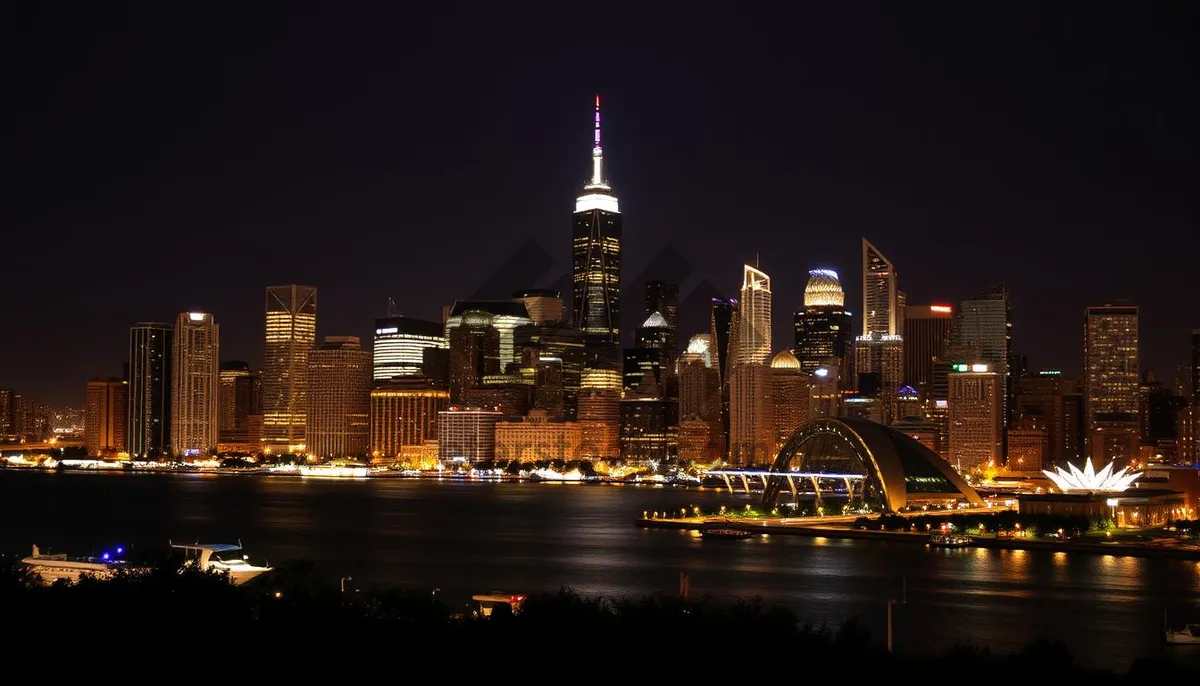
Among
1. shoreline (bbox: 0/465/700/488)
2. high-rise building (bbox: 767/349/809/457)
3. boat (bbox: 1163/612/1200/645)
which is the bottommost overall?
shoreline (bbox: 0/465/700/488)

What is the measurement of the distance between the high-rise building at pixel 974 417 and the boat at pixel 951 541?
314ft

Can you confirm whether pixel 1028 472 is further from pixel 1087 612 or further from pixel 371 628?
pixel 371 628

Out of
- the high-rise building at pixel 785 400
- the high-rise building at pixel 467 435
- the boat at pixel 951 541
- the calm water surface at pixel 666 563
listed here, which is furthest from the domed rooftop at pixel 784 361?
the boat at pixel 951 541

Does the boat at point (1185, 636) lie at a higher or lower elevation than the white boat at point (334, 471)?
higher

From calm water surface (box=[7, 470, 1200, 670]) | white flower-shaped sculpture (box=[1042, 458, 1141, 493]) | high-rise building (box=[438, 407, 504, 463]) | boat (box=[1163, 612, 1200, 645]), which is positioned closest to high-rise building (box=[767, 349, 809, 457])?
high-rise building (box=[438, 407, 504, 463])

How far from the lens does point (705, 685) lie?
23.7m

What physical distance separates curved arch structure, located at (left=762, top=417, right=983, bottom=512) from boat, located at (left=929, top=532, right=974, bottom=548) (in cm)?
1438

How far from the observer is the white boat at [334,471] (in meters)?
185

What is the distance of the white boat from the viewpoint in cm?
18475

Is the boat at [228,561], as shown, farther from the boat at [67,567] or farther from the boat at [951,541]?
the boat at [951,541]

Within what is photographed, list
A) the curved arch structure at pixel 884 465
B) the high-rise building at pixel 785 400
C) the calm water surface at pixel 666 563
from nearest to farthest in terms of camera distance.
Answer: the calm water surface at pixel 666 563
the curved arch structure at pixel 884 465
the high-rise building at pixel 785 400

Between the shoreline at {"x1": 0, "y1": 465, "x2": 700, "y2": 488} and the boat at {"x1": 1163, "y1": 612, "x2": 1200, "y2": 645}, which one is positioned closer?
the boat at {"x1": 1163, "y1": 612, "x2": 1200, "y2": 645}

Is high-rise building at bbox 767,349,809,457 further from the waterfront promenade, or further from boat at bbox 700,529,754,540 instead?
boat at bbox 700,529,754,540

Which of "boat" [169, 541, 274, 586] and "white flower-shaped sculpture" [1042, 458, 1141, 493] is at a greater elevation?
"white flower-shaped sculpture" [1042, 458, 1141, 493]
